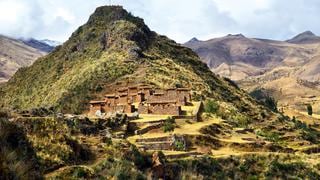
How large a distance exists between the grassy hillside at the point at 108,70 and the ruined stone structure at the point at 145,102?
10.6m

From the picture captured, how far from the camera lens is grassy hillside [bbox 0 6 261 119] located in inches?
3666

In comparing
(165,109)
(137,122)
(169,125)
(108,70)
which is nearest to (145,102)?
(165,109)

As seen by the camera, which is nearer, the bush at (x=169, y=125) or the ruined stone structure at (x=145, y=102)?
the bush at (x=169, y=125)

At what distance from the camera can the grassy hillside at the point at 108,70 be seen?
9312cm

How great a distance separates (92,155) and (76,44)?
91346 mm

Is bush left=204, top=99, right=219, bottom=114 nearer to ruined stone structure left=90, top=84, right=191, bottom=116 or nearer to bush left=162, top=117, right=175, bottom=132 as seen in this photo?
ruined stone structure left=90, top=84, right=191, bottom=116

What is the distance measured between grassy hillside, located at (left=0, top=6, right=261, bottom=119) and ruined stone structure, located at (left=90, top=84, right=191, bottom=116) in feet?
34.8

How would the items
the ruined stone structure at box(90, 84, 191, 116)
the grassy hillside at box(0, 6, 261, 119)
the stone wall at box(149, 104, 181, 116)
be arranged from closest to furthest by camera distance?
1. the stone wall at box(149, 104, 181, 116)
2. the ruined stone structure at box(90, 84, 191, 116)
3. the grassy hillside at box(0, 6, 261, 119)

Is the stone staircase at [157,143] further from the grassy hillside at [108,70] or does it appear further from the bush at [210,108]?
the grassy hillside at [108,70]

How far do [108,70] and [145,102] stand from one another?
28.8 m

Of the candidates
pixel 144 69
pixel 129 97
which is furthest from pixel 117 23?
pixel 129 97

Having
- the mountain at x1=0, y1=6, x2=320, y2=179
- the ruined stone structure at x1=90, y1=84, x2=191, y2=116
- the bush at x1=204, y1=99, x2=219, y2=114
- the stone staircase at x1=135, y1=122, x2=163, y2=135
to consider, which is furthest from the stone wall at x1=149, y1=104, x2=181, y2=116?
the bush at x1=204, y1=99, x2=219, y2=114

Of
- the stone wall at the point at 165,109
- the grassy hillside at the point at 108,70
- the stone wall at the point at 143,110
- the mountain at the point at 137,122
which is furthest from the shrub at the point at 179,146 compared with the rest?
the grassy hillside at the point at 108,70

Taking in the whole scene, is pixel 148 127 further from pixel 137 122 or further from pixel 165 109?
pixel 165 109
